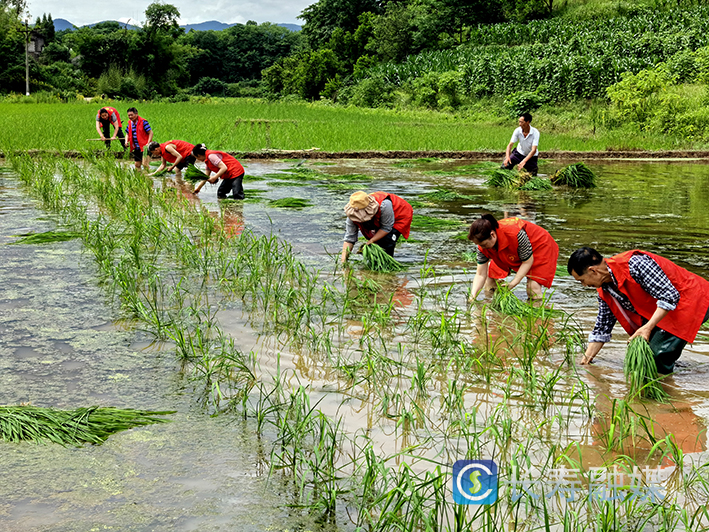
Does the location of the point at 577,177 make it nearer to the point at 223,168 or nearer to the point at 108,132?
the point at 223,168

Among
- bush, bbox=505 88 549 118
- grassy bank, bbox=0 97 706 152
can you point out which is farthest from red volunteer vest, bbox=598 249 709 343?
bush, bbox=505 88 549 118

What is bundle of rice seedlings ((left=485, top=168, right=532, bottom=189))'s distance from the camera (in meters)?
10.4

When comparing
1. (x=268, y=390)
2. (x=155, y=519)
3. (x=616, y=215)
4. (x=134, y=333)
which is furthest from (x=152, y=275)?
(x=616, y=215)

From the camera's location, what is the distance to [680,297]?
3383 millimetres

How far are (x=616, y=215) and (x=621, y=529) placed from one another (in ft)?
22.3

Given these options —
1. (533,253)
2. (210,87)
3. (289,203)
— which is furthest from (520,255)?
(210,87)

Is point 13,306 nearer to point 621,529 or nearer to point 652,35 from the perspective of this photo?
point 621,529

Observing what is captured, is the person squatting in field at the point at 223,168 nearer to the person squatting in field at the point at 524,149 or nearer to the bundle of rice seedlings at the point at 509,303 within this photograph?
the person squatting in field at the point at 524,149

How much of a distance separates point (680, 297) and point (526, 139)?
725cm

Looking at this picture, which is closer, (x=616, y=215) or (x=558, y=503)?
(x=558, y=503)

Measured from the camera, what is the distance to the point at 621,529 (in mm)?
2158

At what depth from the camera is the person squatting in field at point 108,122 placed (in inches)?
492

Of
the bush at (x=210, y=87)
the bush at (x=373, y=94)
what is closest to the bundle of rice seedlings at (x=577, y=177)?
the bush at (x=373, y=94)

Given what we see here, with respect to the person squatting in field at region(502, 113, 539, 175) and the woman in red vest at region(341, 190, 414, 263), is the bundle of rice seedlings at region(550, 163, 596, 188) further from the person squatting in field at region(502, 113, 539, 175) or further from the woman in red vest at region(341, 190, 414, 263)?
the woman in red vest at region(341, 190, 414, 263)
